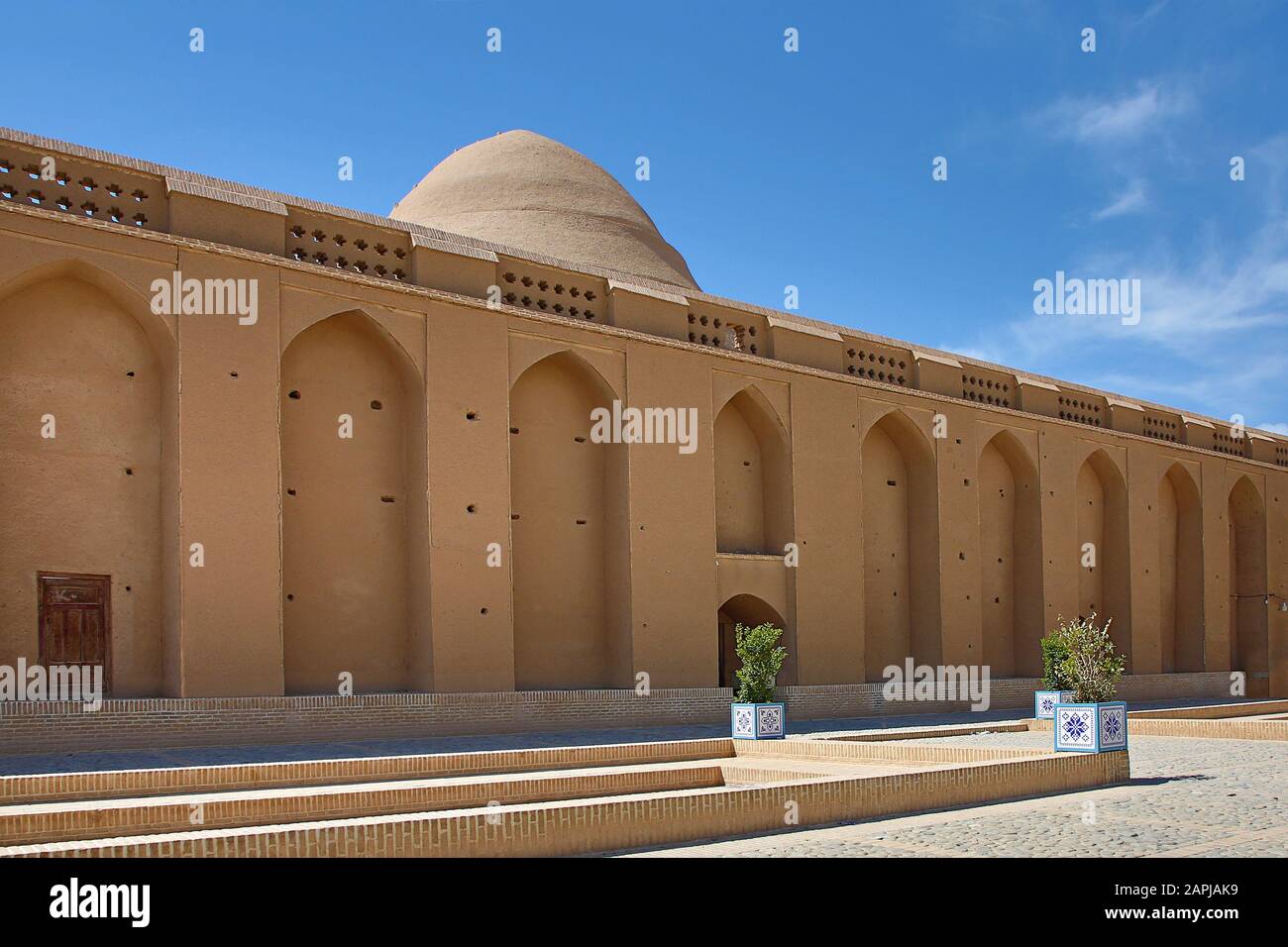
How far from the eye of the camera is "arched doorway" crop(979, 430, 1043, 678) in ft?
64.1

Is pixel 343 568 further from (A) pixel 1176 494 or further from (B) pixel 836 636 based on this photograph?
(A) pixel 1176 494

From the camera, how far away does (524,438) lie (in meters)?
14.0

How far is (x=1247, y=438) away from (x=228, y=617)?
2043cm

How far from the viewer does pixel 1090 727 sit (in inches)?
342

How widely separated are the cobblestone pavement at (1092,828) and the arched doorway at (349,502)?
6.84 metres

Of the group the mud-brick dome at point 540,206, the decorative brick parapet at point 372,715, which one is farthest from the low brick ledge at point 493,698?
the mud-brick dome at point 540,206

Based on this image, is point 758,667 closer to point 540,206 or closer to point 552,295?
point 552,295

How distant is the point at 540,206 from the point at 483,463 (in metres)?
7.43

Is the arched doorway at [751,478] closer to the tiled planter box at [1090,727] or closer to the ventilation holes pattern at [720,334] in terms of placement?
the ventilation holes pattern at [720,334]

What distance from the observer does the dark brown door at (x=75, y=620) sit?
10.5 metres

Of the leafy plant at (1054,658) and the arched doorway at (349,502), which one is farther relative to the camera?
the leafy plant at (1054,658)

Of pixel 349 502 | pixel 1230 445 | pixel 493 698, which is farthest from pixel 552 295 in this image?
pixel 1230 445

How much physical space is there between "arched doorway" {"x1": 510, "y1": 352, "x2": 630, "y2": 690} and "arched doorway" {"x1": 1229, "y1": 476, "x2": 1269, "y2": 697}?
14.6 metres

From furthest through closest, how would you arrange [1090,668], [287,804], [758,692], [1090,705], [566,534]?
[566,534] < [758,692] < [1090,668] < [1090,705] < [287,804]
